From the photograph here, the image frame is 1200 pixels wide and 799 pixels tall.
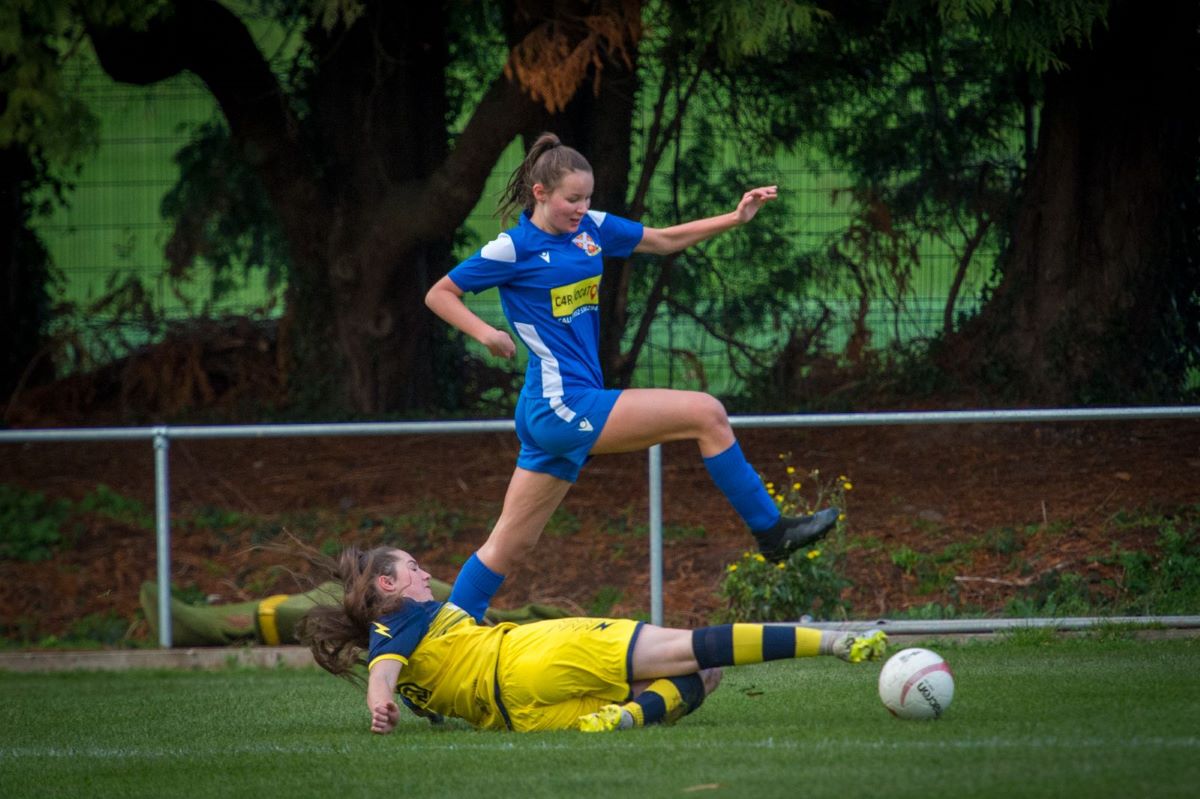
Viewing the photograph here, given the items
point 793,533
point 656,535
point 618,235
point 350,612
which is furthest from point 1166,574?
point 350,612

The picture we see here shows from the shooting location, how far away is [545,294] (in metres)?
6.71

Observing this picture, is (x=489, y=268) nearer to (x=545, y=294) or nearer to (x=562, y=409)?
(x=545, y=294)

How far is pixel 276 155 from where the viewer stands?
12906 mm

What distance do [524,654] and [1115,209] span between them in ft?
24.8

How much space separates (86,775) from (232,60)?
807 centimetres

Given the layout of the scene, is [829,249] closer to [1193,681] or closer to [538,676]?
[1193,681]

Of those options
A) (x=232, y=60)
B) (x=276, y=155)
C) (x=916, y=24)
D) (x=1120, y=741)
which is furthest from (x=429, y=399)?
(x=1120, y=741)

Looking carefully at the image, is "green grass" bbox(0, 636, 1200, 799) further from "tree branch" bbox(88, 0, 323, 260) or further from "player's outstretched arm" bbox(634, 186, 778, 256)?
"tree branch" bbox(88, 0, 323, 260)

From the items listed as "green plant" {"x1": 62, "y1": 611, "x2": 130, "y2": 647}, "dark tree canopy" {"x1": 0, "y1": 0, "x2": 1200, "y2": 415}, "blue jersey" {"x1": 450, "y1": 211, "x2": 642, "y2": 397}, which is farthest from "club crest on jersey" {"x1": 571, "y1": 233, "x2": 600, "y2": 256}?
"green plant" {"x1": 62, "y1": 611, "x2": 130, "y2": 647}

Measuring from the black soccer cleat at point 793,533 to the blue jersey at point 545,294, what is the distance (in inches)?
37.1

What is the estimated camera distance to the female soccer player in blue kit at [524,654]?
5727 millimetres

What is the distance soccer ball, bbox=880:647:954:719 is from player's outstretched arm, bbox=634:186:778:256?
7.51ft

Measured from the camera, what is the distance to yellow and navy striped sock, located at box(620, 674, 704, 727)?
5.89 m

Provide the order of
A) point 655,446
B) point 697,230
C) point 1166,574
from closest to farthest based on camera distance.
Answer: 1. point 697,230
2. point 655,446
3. point 1166,574
